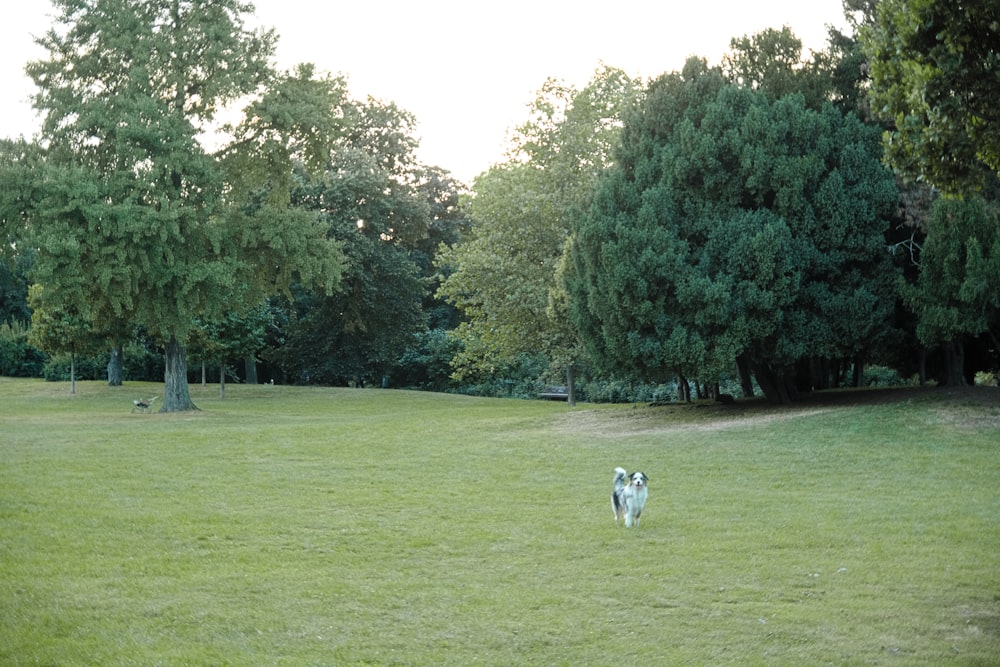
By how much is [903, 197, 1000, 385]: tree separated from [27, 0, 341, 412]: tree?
19.4 m

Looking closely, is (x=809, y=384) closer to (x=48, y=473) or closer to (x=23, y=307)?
(x=48, y=473)

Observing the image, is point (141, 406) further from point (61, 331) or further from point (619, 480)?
point (619, 480)

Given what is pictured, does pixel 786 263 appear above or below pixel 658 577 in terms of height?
above

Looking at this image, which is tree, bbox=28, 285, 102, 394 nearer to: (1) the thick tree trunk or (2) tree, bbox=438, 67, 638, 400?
(2) tree, bbox=438, 67, 638, 400

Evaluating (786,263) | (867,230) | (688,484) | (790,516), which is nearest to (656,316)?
(786,263)

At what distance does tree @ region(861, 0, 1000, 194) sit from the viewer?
31.8ft

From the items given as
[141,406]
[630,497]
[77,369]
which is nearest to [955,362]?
[630,497]

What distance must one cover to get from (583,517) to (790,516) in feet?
9.24

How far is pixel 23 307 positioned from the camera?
67.2 m

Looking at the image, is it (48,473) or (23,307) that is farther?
(23,307)

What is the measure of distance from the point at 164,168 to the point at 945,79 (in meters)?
27.3

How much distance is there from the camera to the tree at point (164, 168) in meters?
31.2

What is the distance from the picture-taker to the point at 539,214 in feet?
123

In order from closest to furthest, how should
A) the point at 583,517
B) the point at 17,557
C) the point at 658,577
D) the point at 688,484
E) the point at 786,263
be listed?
the point at 658,577, the point at 17,557, the point at 583,517, the point at 688,484, the point at 786,263
